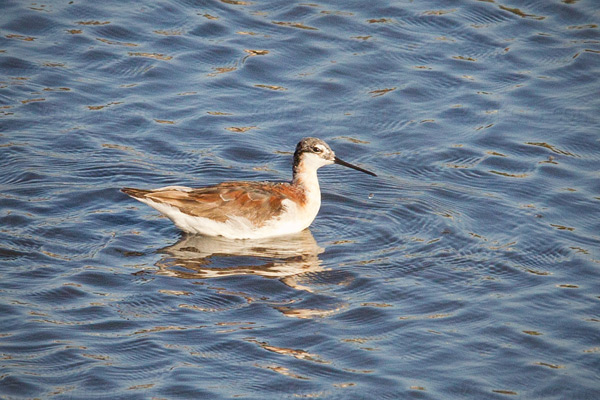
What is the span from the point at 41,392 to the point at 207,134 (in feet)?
20.9

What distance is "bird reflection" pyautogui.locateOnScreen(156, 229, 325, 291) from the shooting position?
35.4 feet

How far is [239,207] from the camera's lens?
12.0 meters

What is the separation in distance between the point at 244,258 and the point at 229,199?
1002mm

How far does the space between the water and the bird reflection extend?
39mm

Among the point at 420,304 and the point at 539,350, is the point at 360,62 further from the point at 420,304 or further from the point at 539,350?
the point at 539,350

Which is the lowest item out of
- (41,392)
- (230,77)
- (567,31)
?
(41,392)

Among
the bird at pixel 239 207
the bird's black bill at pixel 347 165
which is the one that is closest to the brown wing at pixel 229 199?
the bird at pixel 239 207

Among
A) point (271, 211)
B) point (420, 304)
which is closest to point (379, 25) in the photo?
point (271, 211)

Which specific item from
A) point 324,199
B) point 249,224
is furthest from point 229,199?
point 324,199

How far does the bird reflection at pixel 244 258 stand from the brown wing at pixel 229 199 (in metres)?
0.35

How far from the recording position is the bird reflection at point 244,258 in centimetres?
1078

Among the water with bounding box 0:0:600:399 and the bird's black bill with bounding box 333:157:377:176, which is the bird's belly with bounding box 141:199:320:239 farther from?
the bird's black bill with bounding box 333:157:377:176

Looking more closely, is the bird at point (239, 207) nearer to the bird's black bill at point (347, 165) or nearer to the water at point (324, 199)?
the bird's black bill at point (347, 165)

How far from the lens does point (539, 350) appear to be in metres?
9.18
